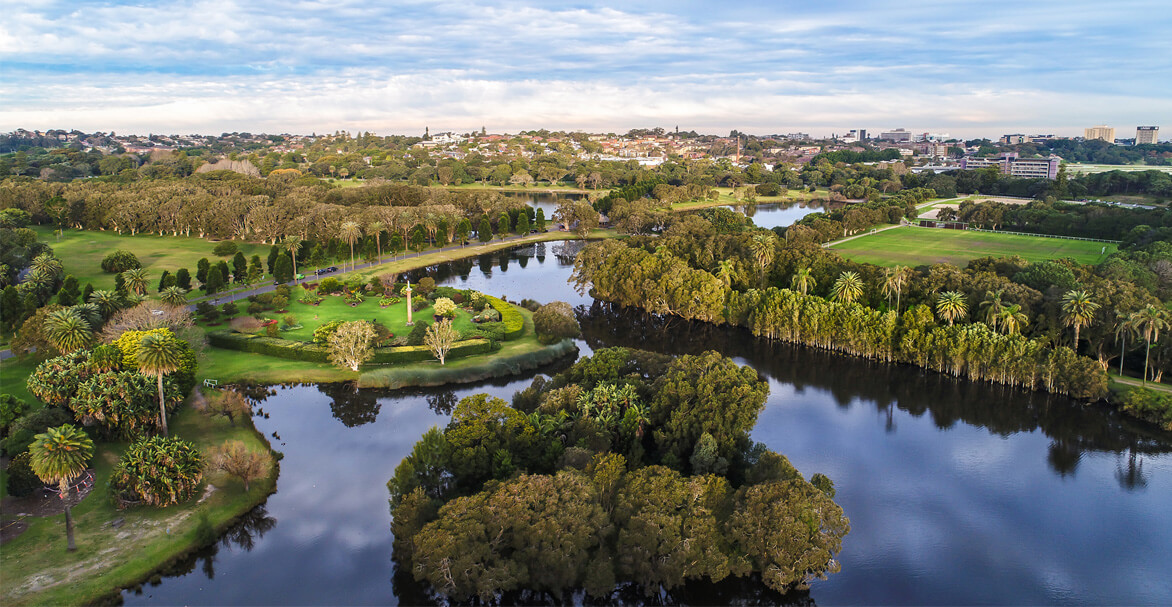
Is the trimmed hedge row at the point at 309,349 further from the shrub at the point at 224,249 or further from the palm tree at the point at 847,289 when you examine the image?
the shrub at the point at 224,249

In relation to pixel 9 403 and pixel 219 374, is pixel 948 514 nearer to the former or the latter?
pixel 219 374

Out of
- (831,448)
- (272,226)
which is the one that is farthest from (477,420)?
(272,226)

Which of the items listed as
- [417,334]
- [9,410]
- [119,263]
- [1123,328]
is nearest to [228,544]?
[9,410]

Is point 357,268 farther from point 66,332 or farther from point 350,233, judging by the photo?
point 66,332

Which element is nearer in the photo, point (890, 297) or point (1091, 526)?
point (1091, 526)

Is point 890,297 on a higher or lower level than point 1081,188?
lower

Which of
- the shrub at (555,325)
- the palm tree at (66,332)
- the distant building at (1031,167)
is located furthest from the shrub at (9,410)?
the distant building at (1031,167)
